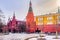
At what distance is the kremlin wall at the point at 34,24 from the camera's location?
2237 millimetres

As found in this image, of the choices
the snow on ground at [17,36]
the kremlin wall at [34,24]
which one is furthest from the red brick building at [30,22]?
the snow on ground at [17,36]

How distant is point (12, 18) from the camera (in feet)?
7.50

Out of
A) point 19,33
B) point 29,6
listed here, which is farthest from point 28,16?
point 19,33

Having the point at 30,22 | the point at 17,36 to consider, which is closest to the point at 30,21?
the point at 30,22

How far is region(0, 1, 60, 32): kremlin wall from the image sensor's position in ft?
7.34

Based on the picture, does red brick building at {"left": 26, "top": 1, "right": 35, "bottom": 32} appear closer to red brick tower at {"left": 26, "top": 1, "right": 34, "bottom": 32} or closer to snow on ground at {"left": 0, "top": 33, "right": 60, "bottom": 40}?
red brick tower at {"left": 26, "top": 1, "right": 34, "bottom": 32}

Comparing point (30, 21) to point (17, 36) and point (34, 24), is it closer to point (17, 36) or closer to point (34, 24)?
point (34, 24)

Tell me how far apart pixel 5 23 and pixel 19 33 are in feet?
1.09

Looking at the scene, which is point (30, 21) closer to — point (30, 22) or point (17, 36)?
point (30, 22)

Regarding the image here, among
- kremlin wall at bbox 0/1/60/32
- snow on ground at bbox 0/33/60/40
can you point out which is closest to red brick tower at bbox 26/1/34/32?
kremlin wall at bbox 0/1/60/32

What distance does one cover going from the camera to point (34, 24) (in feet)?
7.55

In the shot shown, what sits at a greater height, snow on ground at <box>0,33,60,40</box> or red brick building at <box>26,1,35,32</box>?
red brick building at <box>26,1,35,32</box>

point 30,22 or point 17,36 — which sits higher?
point 30,22

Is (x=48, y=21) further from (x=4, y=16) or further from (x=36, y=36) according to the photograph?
(x=4, y=16)
